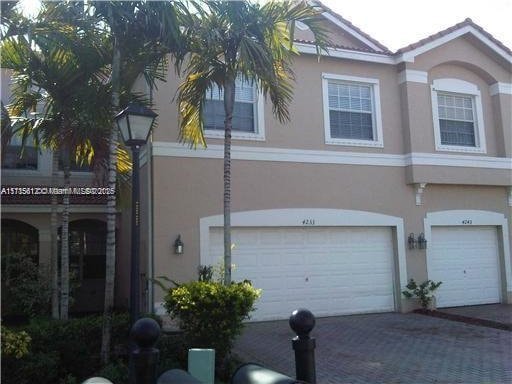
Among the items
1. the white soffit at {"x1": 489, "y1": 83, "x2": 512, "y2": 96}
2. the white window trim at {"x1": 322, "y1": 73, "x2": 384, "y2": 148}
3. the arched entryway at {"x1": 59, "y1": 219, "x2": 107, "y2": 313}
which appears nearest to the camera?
the white window trim at {"x1": 322, "y1": 73, "x2": 384, "y2": 148}

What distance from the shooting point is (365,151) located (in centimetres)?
1338

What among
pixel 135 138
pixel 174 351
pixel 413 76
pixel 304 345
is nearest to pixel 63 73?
pixel 135 138

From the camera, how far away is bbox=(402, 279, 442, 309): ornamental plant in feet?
43.3

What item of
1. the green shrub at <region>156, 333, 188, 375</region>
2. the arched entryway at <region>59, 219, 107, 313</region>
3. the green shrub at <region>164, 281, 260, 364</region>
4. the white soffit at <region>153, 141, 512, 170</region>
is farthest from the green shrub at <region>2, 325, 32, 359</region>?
the arched entryway at <region>59, 219, 107, 313</region>

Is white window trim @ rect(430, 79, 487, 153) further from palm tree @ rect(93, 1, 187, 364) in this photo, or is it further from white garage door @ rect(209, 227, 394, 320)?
palm tree @ rect(93, 1, 187, 364)

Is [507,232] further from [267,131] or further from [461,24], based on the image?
[267,131]

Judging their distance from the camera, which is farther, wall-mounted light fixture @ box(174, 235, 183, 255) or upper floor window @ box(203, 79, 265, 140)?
upper floor window @ box(203, 79, 265, 140)

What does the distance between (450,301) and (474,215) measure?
7.91ft

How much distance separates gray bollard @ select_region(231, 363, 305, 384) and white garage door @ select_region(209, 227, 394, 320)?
7.42m

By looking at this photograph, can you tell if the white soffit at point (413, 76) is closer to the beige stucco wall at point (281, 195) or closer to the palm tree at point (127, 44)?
the beige stucco wall at point (281, 195)

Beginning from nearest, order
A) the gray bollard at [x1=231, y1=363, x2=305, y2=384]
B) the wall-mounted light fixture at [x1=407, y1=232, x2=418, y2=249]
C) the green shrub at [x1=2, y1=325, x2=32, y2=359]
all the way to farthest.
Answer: the gray bollard at [x1=231, y1=363, x2=305, y2=384], the green shrub at [x1=2, y1=325, x2=32, y2=359], the wall-mounted light fixture at [x1=407, y1=232, x2=418, y2=249]

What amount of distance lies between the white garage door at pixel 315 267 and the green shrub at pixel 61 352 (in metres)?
4.02

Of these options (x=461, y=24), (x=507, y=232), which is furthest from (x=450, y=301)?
(x=461, y=24)

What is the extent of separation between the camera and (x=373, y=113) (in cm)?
1376
